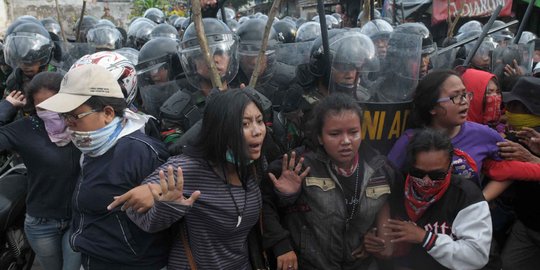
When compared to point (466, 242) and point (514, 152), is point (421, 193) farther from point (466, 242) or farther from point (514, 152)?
point (514, 152)

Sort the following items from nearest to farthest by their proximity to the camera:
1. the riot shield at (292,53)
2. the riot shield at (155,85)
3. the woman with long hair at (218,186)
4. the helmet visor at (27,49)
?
the woman with long hair at (218,186) → the riot shield at (155,85) → the helmet visor at (27,49) → the riot shield at (292,53)

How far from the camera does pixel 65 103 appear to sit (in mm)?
2123

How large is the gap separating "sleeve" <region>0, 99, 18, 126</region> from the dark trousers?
3.43 m

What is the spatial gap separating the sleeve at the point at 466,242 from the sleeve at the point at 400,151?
0.43 metres

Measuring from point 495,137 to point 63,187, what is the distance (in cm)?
256

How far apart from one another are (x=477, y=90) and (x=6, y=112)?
317 cm

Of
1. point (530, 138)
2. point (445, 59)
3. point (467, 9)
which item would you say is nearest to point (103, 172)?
point (530, 138)

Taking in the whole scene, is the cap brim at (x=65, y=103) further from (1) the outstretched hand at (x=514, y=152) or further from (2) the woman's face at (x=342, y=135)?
(1) the outstretched hand at (x=514, y=152)

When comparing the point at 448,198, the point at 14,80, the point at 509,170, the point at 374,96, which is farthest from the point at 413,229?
the point at 14,80

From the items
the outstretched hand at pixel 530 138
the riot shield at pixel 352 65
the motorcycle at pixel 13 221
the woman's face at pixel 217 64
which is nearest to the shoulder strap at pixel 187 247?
the woman's face at pixel 217 64

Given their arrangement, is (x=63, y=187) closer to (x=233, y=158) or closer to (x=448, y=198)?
(x=233, y=158)

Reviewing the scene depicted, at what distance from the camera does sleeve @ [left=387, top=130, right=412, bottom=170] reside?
2.60 metres

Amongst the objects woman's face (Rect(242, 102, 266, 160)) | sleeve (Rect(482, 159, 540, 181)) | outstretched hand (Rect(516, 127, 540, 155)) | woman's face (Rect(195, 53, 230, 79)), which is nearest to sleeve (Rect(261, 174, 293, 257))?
woman's face (Rect(242, 102, 266, 160))

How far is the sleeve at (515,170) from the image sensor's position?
2.60 metres
